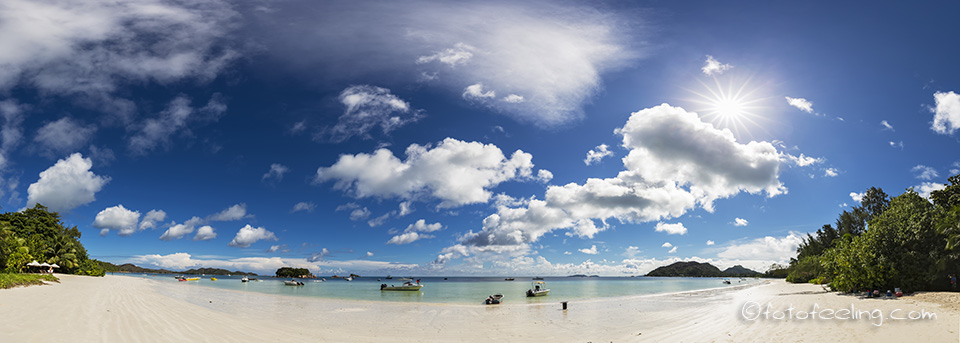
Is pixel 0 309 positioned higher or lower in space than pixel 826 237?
lower

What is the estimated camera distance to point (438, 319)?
25.3m

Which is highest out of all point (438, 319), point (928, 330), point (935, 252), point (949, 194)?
point (949, 194)

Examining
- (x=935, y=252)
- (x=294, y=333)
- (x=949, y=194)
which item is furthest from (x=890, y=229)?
(x=294, y=333)

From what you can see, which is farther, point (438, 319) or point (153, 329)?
point (438, 319)

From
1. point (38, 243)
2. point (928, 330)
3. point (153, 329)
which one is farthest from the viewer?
point (38, 243)

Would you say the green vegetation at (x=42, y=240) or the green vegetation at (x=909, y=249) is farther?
the green vegetation at (x=42, y=240)

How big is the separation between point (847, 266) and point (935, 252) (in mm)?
5613

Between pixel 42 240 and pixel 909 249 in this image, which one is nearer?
pixel 909 249

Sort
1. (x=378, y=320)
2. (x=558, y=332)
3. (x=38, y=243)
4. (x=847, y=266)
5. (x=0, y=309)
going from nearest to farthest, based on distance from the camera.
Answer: (x=0, y=309), (x=558, y=332), (x=378, y=320), (x=847, y=266), (x=38, y=243)

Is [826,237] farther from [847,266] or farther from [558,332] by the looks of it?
[558,332]

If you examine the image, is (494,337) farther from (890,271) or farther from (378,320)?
(890,271)

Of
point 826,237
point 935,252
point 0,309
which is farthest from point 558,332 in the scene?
point 826,237

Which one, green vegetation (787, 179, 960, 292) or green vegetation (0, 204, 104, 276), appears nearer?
green vegetation (787, 179, 960, 292)

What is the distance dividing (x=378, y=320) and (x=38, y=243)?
69.9 meters
